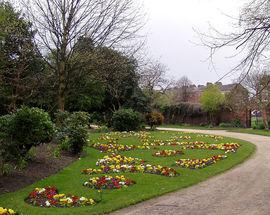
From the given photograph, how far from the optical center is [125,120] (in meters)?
29.3

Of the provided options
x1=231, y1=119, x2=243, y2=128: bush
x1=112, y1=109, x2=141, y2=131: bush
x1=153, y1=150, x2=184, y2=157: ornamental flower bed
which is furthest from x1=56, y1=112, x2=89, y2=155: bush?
x1=231, y1=119, x2=243, y2=128: bush

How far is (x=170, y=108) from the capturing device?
5309 centimetres

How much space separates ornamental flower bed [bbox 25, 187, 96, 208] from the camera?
8.53 meters

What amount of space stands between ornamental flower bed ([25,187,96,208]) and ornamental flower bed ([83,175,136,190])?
104cm

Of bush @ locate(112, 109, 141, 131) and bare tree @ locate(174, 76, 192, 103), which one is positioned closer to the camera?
bush @ locate(112, 109, 141, 131)

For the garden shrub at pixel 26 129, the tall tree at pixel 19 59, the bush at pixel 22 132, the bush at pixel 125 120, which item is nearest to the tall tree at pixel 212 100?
the bush at pixel 125 120

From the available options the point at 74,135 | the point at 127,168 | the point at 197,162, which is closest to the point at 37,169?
the point at 127,168

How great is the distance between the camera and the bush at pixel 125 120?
95.5ft

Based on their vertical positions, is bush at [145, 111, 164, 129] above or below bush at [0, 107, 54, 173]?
above

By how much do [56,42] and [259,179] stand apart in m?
12.2

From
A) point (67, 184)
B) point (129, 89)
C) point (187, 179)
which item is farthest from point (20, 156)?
point (129, 89)

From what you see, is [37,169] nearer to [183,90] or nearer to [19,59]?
[19,59]

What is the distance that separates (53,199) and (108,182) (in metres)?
1.99

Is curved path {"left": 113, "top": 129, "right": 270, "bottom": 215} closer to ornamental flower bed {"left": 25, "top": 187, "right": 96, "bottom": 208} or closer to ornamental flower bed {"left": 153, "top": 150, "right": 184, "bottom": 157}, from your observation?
ornamental flower bed {"left": 25, "top": 187, "right": 96, "bottom": 208}
